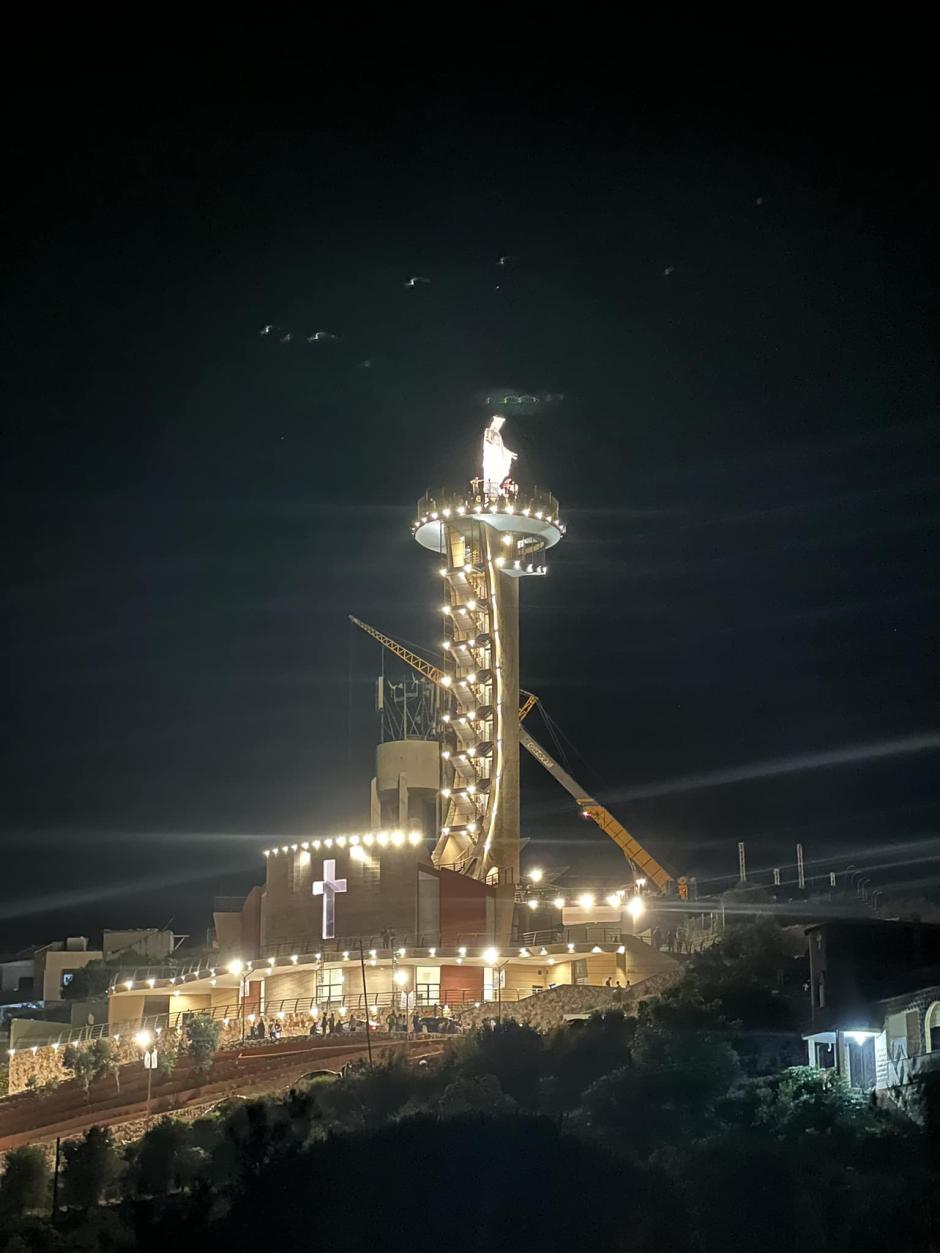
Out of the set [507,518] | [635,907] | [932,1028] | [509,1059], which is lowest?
[509,1059]

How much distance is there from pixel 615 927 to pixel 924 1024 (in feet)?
70.0

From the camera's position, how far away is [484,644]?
64.1 meters

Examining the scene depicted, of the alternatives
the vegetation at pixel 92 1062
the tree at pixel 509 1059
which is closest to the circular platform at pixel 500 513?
the vegetation at pixel 92 1062

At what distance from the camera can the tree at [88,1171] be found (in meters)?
36.0

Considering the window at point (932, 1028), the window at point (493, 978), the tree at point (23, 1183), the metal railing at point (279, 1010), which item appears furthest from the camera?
the window at point (493, 978)

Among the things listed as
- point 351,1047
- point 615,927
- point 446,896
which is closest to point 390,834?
point 446,896

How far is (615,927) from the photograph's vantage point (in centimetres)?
5669

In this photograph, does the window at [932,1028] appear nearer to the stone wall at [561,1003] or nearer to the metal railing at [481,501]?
the stone wall at [561,1003]

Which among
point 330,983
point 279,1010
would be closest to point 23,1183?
point 279,1010

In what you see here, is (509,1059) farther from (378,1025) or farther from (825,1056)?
(378,1025)

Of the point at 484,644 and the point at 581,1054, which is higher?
the point at 484,644

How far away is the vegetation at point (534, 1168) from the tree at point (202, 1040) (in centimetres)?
547

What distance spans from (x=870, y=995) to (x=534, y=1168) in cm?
984

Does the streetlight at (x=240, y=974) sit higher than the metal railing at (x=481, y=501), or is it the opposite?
the metal railing at (x=481, y=501)
